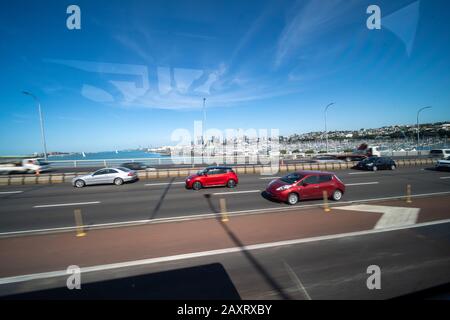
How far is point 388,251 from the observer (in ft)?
16.7

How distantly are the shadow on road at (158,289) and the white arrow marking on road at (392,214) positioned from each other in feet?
19.2

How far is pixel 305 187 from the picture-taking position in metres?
9.72

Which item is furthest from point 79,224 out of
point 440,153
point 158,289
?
point 440,153

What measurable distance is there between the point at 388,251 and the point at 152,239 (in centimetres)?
653

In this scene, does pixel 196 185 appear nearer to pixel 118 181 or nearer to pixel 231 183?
pixel 231 183

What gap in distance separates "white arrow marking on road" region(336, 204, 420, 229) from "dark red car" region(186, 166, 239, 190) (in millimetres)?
7227

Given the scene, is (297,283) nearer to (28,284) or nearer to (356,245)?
(356,245)

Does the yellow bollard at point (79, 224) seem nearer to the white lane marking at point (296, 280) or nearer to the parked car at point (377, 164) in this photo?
A: the white lane marking at point (296, 280)

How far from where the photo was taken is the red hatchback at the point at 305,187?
9578 mm

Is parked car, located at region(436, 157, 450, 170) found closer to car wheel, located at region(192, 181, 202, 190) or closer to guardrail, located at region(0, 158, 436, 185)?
guardrail, located at region(0, 158, 436, 185)

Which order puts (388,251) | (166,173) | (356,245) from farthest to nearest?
(166,173)
(356,245)
(388,251)

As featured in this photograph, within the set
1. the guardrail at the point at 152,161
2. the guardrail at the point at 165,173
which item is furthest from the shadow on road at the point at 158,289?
the guardrail at the point at 152,161
